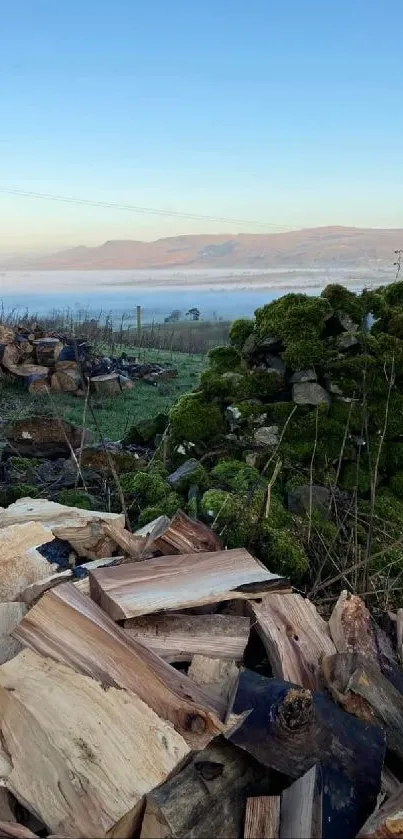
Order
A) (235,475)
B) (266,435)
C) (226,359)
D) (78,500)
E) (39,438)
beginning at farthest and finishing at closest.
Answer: (39,438) → (226,359) → (266,435) → (235,475) → (78,500)

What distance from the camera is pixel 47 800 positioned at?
2.12 m

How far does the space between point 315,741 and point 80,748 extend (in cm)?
75

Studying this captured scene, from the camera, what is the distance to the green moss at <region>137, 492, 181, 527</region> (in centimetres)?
414

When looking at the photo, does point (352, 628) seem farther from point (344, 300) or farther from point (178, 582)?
point (344, 300)

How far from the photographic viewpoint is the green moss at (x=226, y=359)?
6.04 meters

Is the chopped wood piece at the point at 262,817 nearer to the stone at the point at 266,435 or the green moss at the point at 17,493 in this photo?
the green moss at the point at 17,493

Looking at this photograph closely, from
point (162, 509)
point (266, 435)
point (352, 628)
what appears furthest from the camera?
point (266, 435)

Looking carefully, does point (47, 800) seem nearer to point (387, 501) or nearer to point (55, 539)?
point (55, 539)

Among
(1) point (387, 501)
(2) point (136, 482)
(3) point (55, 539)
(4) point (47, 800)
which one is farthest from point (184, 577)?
(1) point (387, 501)

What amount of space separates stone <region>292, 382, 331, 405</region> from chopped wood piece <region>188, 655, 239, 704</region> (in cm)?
321

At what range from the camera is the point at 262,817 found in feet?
6.23

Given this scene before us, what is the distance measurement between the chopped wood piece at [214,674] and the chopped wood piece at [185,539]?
76 centimetres

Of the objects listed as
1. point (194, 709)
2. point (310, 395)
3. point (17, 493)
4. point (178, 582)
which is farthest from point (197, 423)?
point (194, 709)

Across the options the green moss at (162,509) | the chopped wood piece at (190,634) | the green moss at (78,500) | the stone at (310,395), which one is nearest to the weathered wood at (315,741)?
the chopped wood piece at (190,634)
